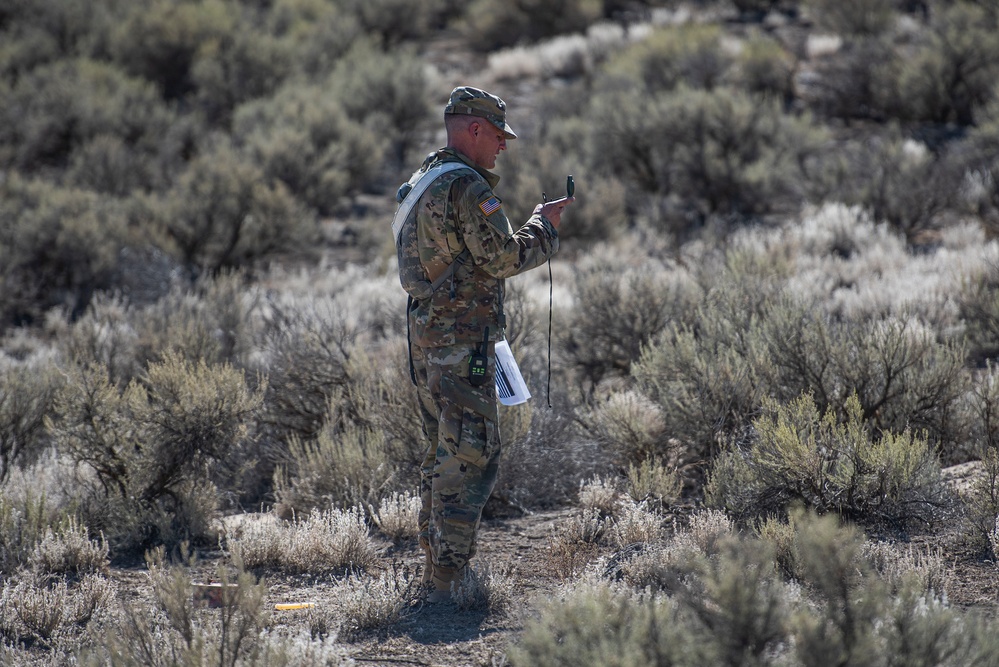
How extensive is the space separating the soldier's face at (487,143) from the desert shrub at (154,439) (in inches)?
103

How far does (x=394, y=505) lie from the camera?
5.25 metres

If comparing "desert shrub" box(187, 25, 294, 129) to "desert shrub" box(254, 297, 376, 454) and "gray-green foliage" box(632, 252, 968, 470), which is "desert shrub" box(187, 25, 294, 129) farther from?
"gray-green foliage" box(632, 252, 968, 470)

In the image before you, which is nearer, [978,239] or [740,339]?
[740,339]

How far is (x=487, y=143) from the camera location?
4004mm

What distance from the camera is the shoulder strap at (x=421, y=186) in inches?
155

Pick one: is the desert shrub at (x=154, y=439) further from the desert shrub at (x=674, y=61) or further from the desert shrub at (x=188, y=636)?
the desert shrub at (x=674, y=61)

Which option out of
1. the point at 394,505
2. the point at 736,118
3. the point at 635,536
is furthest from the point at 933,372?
the point at 736,118

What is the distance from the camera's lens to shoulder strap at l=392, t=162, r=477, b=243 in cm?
393

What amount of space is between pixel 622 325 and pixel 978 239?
4.52 metres

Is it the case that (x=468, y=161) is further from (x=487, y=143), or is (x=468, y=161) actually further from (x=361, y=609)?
(x=361, y=609)

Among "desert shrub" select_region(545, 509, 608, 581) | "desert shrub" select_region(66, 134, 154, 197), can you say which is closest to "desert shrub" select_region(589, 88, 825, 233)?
"desert shrub" select_region(66, 134, 154, 197)

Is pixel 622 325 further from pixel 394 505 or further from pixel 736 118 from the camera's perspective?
pixel 736 118

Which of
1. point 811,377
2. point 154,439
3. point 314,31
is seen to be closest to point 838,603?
point 811,377

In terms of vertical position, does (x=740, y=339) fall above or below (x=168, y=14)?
below
